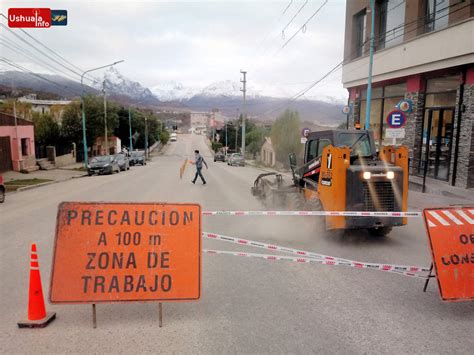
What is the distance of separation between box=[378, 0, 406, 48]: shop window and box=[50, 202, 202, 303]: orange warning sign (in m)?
19.1

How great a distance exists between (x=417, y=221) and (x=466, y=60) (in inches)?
317

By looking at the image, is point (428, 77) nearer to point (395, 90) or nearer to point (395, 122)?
point (395, 90)

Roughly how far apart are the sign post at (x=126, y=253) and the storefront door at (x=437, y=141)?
14.4 meters

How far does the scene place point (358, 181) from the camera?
7414 millimetres

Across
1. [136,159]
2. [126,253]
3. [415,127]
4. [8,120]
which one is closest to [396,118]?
[415,127]

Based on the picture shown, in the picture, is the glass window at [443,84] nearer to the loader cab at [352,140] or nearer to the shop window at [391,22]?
the shop window at [391,22]

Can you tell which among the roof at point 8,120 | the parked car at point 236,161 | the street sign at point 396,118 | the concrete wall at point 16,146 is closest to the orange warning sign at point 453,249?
the street sign at point 396,118

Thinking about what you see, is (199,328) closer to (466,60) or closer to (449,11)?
(466,60)

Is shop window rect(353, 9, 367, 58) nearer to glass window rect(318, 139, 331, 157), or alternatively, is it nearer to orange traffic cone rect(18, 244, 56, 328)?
glass window rect(318, 139, 331, 157)

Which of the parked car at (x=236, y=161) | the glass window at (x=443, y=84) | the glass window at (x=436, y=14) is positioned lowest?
the parked car at (x=236, y=161)

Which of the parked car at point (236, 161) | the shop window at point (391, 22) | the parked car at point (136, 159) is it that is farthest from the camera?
the parked car at point (236, 161)

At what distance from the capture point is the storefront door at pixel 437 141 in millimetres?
16703

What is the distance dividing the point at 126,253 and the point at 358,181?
4631mm

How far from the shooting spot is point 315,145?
9211mm
